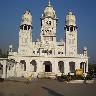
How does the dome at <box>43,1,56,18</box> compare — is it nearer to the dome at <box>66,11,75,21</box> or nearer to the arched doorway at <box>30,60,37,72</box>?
the dome at <box>66,11,75,21</box>

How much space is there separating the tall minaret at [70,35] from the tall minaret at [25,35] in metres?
7.74

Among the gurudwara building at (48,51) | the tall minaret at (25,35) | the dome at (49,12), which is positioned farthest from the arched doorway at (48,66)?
the dome at (49,12)

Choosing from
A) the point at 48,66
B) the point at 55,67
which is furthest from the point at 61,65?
the point at 48,66

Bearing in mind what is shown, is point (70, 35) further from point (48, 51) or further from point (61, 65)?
point (61, 65)

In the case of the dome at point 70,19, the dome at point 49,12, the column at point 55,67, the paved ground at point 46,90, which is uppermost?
the dome at point 49,12

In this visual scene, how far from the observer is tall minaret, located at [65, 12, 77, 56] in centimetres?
5419

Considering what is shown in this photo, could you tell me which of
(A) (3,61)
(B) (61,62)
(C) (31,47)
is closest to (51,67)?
(B) (61,62)

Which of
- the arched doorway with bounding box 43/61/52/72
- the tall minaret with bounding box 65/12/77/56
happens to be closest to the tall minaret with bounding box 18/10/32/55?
the arched doorway with bounding box 43/61/52/72

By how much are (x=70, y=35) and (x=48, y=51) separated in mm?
5828

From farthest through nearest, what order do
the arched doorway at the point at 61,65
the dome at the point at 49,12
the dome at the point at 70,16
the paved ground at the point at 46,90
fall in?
the dome at the point at 49,12
the dome at the point at 70,16
the arched doorway at the point at 61,65
the paved ground at the point at 46,90

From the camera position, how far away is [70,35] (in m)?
55.2

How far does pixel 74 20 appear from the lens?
56.1 m

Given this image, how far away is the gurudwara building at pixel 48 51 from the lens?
52.1 meters

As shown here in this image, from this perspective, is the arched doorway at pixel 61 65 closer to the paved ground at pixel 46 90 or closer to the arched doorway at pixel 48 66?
the arched doorway at pixel 48 66
